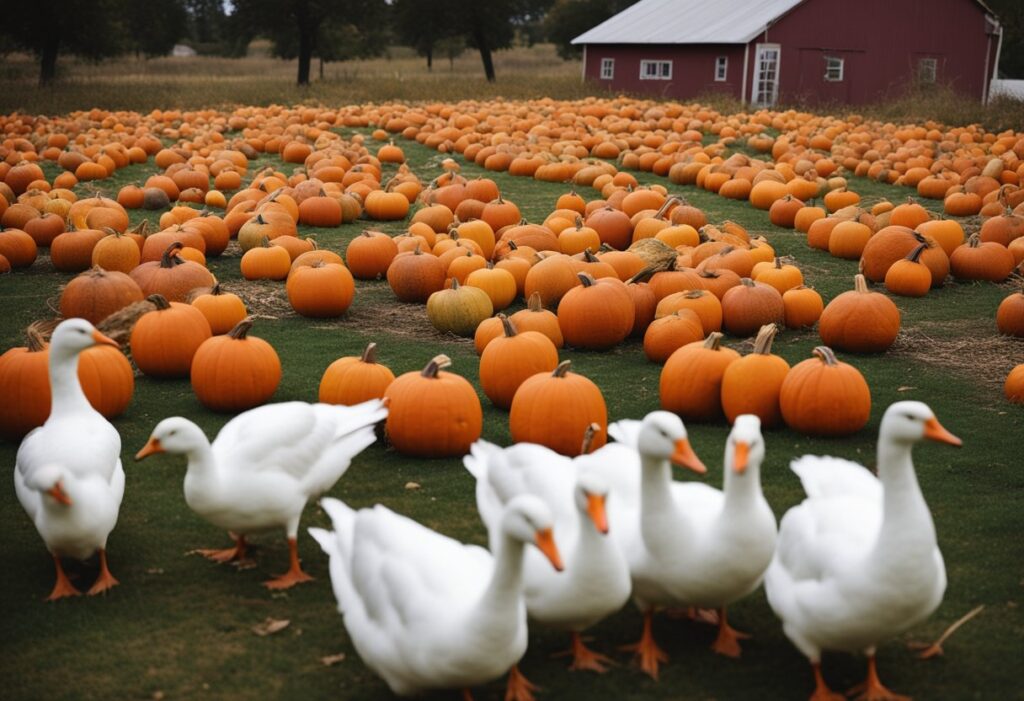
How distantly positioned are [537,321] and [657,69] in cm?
3085

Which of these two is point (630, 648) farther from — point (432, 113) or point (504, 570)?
point (432, 113)

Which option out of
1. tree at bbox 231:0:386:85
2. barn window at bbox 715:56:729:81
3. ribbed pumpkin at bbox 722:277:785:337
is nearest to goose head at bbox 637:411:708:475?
ribbed pumpkin at bbox 722:277:785:337

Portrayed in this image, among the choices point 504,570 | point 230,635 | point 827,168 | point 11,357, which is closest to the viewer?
point 504,570

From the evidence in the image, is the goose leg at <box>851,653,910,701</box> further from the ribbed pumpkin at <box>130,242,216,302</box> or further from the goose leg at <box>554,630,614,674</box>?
the ribbed pumpkin at <box>130,242,216,302</box>

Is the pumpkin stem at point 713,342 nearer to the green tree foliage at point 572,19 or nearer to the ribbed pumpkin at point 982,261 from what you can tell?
the ribbed pumpkin at point 982,261

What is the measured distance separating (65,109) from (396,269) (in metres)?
20.0

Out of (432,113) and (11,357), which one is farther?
(432,113)

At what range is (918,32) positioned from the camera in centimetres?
3506

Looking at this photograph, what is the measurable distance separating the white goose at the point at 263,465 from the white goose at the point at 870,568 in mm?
2160

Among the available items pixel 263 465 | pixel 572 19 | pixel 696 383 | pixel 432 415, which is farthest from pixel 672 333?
pixel 572 19

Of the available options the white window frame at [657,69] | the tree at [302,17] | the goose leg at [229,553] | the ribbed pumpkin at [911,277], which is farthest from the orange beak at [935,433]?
the tree at [302,17]

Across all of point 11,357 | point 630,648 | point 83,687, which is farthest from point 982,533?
point 11,357

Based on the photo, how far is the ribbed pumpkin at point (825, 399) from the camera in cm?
634

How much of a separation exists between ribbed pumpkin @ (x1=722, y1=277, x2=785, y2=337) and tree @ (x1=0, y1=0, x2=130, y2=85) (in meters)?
33.0
